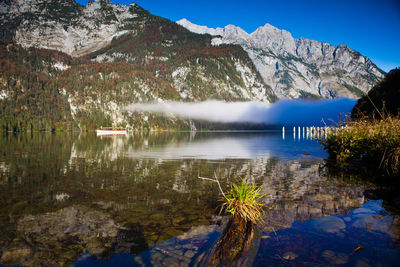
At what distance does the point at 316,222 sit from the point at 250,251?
447 centimetres

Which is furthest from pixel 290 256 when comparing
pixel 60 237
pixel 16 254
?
pixel 16 254

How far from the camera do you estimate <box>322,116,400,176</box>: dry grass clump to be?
17.3 metres

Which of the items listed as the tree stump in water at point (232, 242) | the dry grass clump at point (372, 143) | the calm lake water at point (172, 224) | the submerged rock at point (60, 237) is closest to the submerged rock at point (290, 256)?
the calm lake water at point (172, 224)

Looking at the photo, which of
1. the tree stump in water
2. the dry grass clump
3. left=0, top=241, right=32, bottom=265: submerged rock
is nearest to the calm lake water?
left=0, top=241, right=32, bottom=265: submerged rock

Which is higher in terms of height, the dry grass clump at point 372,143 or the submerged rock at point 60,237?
the dry grass clump at point 372,143

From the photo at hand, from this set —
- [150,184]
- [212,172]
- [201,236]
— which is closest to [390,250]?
[201,236]

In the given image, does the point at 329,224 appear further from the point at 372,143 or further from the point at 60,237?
the point at 372,143

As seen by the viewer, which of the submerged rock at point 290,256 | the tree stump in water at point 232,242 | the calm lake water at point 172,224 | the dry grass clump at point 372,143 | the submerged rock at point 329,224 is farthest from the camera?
the dry grass clump at point 372,143

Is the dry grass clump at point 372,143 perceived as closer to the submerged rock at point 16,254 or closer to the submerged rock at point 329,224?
the submerged rock at point 329,224

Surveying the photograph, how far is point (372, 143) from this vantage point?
72.0 ft

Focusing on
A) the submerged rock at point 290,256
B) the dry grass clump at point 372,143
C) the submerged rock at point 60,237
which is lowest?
the submerged rock at point 60,237

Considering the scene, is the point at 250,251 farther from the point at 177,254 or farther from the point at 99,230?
the point at 99,230

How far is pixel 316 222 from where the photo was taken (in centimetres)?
1079

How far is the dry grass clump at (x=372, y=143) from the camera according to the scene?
1726 centimetres
